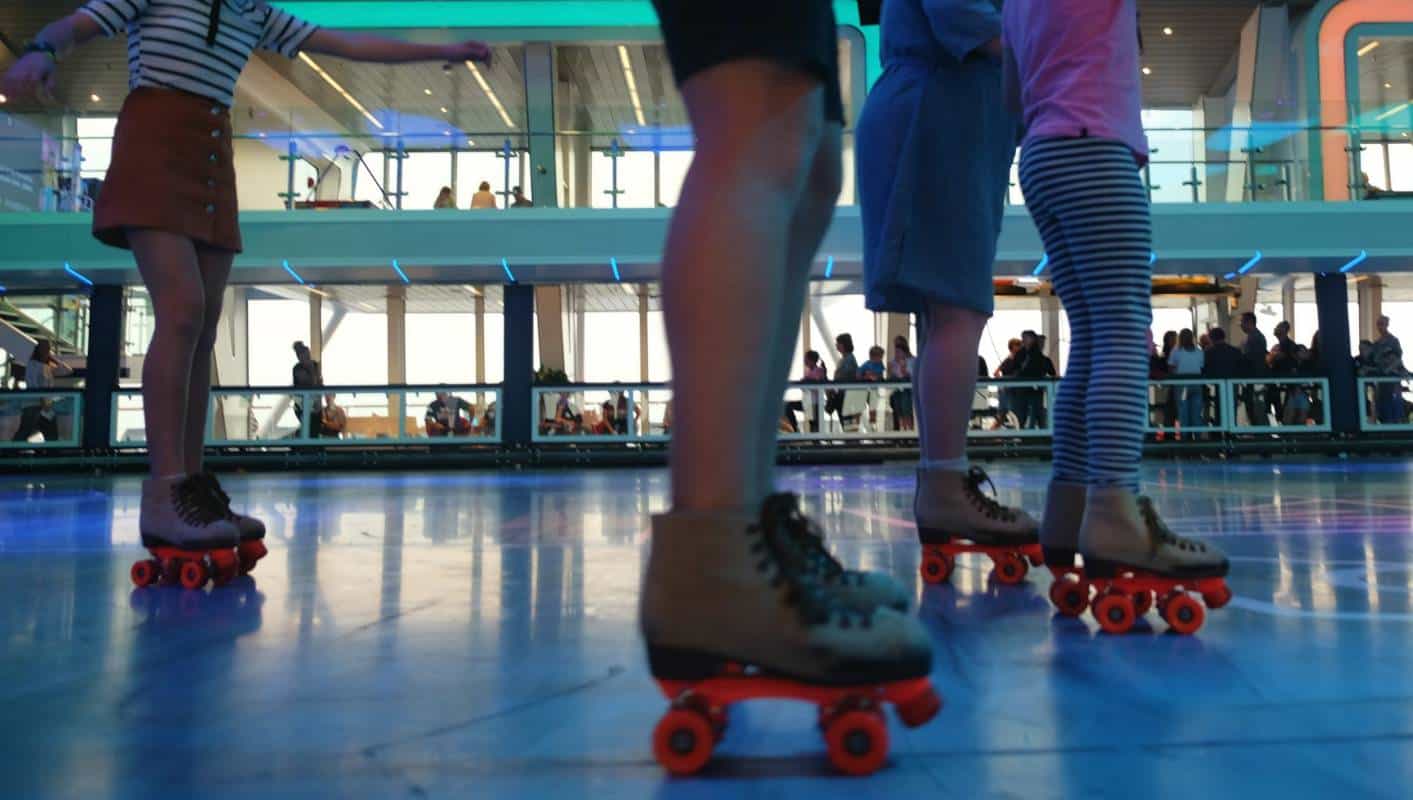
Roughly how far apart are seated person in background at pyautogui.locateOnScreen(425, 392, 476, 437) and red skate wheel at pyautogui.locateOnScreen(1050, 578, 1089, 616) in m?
12.9

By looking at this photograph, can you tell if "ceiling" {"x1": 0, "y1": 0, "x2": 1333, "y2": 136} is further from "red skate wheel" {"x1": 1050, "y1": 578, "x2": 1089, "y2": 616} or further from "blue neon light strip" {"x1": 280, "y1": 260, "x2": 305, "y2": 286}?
"red skate wheel" {"x1": 1050, "y1": 578, "x2": 1089, "y2": 616}

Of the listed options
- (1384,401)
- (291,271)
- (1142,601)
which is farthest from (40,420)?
(1384,401)

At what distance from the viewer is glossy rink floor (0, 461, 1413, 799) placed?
3.39 ft

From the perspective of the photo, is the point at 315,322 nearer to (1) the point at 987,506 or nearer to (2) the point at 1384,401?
(2) the point at 1384,401

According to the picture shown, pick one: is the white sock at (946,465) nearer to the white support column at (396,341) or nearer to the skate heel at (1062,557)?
the skate heel at (1062,557)

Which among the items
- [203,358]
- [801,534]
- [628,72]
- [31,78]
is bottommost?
[801,534]

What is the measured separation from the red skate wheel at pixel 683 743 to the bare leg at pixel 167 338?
6.42ft

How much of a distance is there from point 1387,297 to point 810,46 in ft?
92.7

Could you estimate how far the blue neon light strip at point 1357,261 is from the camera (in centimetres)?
1445

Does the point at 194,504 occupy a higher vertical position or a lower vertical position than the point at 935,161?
lower

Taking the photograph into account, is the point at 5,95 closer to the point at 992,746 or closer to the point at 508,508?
the point at 992,746

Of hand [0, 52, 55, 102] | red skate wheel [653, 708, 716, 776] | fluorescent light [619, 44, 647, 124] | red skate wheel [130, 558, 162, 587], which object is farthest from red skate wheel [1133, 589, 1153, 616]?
fluorescent light [619, 44, 647, 124]

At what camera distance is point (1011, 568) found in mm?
2465

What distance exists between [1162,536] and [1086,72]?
2.68 feet
